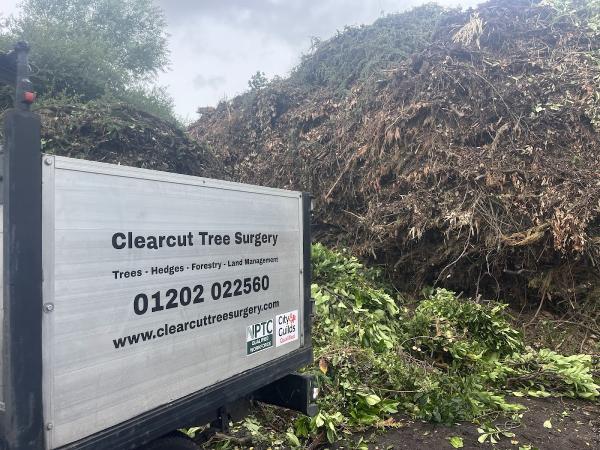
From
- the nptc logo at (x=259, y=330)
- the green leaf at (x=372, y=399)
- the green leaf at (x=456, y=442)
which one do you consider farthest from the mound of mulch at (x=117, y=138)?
the green leaf at (x=456, y=442)

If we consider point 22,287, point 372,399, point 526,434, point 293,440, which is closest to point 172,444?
point 22,287

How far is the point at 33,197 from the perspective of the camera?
1.69 meters

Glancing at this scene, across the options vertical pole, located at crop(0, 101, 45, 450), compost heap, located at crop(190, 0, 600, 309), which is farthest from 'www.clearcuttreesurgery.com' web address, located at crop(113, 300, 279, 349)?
compost heap, located at crop(190, 0, 600, 309)

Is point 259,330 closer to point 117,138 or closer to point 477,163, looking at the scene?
point 477,163

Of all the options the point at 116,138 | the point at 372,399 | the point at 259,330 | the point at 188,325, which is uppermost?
the point at 116,138

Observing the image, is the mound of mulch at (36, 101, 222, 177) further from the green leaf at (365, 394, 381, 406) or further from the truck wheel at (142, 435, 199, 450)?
the truck wheel at (142, 435, 199, 450)

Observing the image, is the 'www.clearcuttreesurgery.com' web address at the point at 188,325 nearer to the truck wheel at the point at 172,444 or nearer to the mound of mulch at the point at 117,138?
the truck wheel at the point at 172,444

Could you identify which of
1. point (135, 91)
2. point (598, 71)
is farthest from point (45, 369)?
point (135, 91)

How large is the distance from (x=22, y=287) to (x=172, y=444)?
3.81 feet

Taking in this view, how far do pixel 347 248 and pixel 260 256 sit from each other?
4.88m

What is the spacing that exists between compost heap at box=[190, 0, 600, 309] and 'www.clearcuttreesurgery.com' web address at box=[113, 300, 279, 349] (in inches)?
169

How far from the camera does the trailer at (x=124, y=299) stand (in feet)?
5.47

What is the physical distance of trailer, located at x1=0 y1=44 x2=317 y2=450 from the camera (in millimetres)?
1666

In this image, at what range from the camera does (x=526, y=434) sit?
157 inches
